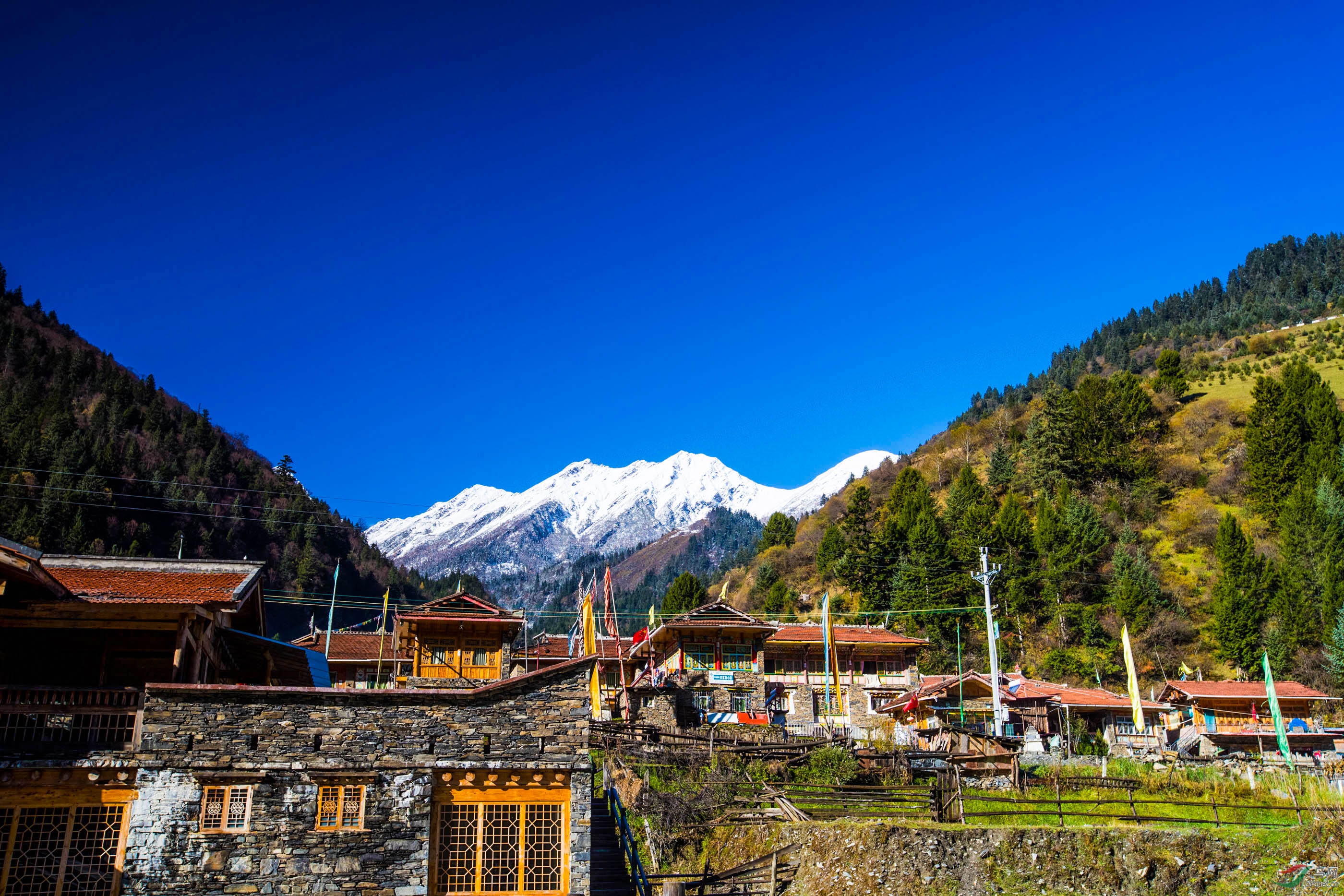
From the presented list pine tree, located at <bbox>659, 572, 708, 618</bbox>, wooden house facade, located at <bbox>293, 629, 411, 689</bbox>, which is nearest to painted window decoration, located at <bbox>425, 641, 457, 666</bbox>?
wooden house facade, located at <bbox>293, 629, 411, 689</bbox>

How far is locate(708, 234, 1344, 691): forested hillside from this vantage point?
200ft

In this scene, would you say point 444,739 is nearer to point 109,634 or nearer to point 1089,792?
point 109,634

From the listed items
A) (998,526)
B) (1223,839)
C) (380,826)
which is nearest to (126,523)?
(998,526)

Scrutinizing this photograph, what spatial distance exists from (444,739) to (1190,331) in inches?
5885

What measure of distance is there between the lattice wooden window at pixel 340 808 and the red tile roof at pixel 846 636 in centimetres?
3649

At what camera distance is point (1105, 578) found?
71.1 metres

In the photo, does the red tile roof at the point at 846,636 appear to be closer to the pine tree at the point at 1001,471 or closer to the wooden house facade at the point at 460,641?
the wooden house facade at the point at 460,641

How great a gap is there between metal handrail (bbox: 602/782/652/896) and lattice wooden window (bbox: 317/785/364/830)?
6.46 m

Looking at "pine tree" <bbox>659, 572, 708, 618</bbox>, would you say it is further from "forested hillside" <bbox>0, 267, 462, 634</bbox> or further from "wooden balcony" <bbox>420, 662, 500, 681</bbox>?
"wooden balcony" <bbox>420, 662, 500, 681</bbox>

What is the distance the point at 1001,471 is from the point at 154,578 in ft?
283

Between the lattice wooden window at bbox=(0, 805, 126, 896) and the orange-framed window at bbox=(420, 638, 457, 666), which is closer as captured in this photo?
the lattice wooden window at bbox=(0, 805, 126, 896)

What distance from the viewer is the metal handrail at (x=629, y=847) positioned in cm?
2130

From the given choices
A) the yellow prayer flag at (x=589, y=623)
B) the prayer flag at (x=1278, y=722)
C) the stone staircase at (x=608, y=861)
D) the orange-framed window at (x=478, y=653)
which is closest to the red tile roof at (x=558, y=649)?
the orange-framed window at (x=478, y=653)

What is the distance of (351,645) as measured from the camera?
53.1 metres
